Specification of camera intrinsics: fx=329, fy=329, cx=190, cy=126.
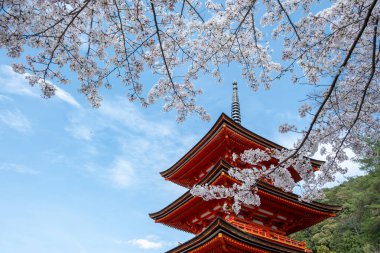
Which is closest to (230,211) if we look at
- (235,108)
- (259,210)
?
(259,210)

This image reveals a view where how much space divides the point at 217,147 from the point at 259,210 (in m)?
2.50

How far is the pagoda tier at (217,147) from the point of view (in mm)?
10656

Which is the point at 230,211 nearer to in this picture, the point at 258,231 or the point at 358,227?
the point at 258,231

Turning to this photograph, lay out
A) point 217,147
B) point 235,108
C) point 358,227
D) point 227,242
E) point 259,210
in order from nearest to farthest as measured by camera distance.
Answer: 1. point 227,242
2. point 259,210
3. point 217,147
4. point 235,108
5. point 358,227

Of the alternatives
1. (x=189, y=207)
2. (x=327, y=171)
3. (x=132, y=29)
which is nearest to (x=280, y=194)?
(x=189, y=207)

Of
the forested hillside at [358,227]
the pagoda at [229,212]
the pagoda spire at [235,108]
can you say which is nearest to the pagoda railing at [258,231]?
the pagoda at [229,212]

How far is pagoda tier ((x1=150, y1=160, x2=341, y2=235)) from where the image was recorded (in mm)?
9562

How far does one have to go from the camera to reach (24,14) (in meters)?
3.62

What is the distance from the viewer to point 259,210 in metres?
10.1

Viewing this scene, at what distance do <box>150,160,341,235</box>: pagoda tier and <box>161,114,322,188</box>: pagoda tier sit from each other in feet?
4.74

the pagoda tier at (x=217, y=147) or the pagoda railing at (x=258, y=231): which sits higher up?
the pagoda tier at (x=217, y=147)

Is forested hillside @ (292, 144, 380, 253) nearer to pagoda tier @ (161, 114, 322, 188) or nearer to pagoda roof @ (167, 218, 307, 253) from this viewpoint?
pagoda tier @ (161, 114, 322, 188)

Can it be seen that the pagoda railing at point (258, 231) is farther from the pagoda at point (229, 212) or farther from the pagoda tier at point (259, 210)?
the pagoda tier at point (259, 210)

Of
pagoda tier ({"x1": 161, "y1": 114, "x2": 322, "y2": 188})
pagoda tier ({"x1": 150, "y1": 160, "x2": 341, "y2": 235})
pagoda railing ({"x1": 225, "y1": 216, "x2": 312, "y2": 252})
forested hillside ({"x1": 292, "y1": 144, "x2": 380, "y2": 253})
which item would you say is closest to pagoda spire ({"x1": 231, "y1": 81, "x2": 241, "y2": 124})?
pagoda tier ({"x1": 161, "y1": 114, "x2": 322, "y2": 188})
